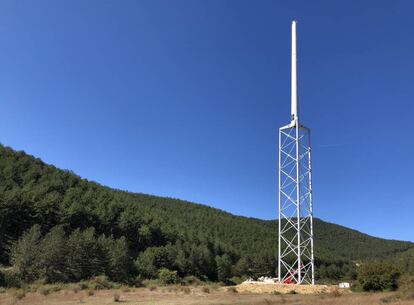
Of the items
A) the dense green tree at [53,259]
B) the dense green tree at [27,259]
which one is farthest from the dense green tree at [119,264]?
the dense green tree at [27,259]

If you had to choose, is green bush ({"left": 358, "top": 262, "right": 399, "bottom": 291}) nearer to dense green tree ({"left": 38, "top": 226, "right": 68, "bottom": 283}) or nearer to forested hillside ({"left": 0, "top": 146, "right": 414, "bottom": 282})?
dense green tree ({"left": 38, "top": 226, "right": 68, "bottom": 283})

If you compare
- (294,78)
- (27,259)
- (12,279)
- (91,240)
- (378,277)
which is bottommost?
(12,279)

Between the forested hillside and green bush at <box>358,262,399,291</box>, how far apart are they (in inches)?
1392

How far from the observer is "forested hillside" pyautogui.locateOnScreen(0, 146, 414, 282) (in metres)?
63.9

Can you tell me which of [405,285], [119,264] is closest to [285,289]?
[405,285]

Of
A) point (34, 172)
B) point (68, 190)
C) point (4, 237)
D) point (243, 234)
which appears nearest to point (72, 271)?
point (4, 237)

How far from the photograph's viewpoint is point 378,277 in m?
38.3

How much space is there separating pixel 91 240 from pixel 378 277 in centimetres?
4710

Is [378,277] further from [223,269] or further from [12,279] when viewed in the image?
[223,269]

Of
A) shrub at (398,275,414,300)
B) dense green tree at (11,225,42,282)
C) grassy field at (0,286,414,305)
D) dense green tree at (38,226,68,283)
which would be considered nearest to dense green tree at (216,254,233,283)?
dense green tree at (38,226,68,283)

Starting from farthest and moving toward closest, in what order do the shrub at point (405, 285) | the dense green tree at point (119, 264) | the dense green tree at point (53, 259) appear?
1. the dense green tree at point (119, 264)
2. the dense green tree at point (53, 259)
3. the shrub at point (405, 285)

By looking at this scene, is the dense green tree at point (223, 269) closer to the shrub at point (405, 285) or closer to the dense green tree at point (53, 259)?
the dense green tree at point (53, 259)

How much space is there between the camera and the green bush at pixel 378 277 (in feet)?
124

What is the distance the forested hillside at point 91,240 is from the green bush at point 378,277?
116ft
